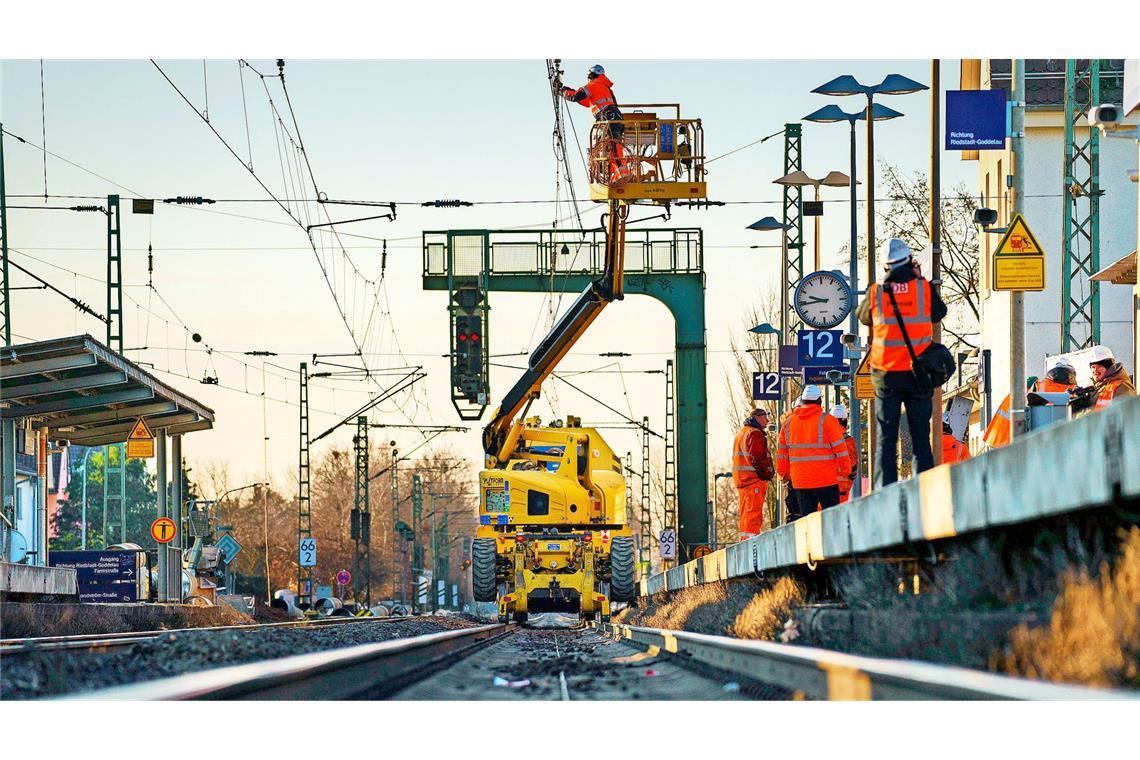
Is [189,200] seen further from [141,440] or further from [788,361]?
[788,361]

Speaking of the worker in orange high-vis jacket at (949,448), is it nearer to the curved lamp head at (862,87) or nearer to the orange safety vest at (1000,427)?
the orange safety vest at (1000,427)

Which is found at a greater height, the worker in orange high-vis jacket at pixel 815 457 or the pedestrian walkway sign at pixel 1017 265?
the pedestrian walkway sign at pixel 1017 265

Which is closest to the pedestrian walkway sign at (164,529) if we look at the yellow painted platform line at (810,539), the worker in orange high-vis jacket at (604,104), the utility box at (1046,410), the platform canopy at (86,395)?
the platform canopy at (86,395)

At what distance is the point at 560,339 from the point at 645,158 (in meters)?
8.30

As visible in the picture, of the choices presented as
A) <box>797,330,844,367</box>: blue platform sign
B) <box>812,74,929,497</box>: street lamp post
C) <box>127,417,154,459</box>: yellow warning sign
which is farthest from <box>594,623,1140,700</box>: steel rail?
<box>127,417,154,459</box>: yellow warning sign

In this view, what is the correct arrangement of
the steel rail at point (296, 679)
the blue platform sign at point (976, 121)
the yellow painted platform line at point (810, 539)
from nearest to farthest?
1. the steel rail at point (296, 679)
2. the yellow painted platform line at point (810, 539)
3. the blue platform sign at point (976, 121)

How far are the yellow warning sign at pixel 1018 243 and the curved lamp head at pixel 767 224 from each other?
59.4ft

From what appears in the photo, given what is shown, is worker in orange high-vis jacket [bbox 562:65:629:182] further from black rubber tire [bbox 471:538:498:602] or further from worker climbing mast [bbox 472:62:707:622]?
black rubber tire [bbox 471:538:498:602]

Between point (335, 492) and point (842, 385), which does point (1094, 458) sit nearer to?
point (842, 385)

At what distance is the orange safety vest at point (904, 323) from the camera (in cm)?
1325

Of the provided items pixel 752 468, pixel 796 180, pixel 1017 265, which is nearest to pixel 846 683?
pixel 1017 265

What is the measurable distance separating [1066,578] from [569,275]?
110 ft

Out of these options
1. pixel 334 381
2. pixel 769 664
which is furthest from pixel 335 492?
pixel 769 664

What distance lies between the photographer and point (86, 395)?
87.5 ft
